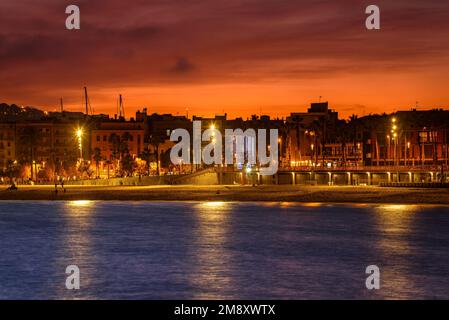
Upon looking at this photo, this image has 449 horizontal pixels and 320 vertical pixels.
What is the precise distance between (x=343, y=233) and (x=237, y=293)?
22386mm

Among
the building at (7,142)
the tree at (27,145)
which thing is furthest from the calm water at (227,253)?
the building at (7,142)

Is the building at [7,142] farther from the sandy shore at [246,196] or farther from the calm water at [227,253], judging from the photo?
the calm water at [227,253]

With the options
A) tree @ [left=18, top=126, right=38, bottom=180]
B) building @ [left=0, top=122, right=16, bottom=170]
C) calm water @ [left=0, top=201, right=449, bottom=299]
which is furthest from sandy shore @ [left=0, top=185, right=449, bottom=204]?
building @ [left=0, top=122, right=16, bottom=170]

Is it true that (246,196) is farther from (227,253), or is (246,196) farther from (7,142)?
(7,142)

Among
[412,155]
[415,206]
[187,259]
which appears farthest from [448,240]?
[412,155]

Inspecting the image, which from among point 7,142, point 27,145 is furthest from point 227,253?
point 7,142

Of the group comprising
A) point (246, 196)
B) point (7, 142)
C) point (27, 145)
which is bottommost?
point (246, 196)

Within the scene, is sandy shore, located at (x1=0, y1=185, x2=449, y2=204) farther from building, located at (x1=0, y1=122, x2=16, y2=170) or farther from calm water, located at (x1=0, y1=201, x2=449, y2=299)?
building, located at (x1=0, y1=122, x2=16, y2=170)

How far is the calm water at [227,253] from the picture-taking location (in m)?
30.5

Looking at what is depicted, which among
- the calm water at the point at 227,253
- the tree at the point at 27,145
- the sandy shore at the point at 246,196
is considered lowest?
the calm water at the point at 227,253

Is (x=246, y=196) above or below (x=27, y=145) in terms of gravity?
below

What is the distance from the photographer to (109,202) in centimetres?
8488

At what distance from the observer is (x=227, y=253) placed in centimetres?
4081
